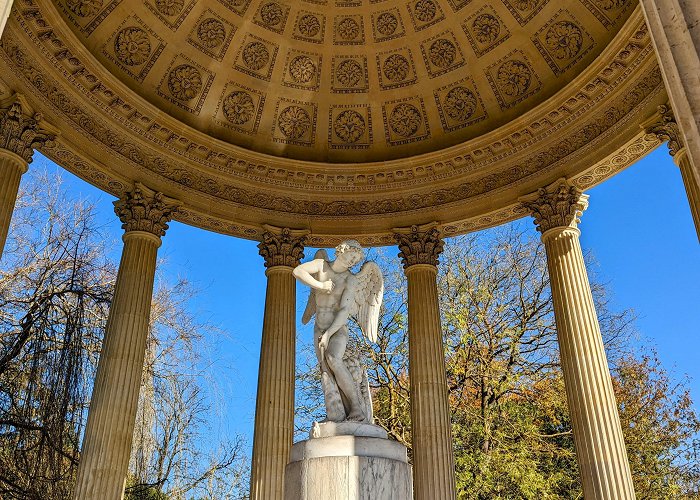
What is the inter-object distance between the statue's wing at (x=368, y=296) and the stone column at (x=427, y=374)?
1043cm

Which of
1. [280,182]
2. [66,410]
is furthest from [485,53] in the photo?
[66,410]

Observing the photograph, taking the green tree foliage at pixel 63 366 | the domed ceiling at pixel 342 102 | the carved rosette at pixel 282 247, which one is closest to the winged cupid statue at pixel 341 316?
the green tree foliage at pixel 63 366

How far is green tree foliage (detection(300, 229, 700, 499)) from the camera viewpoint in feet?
106

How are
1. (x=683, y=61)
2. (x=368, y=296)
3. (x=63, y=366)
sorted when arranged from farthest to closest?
1. (x=63, y=366)
2. (x=368, y=296)
3. (x=683, y=61)

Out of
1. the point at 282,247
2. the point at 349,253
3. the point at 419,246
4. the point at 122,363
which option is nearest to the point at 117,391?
the point at 122,363

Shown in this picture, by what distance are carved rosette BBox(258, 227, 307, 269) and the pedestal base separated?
1562 centimetres

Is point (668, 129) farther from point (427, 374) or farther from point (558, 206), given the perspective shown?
point (427, 374)

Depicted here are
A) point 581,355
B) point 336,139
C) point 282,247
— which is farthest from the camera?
point 336,139

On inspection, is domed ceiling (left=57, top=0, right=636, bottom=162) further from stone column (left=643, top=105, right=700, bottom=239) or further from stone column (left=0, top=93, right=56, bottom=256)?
stone column (left=643, top=105, right=700, bottom=239)

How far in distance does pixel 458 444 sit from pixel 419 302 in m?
9.97

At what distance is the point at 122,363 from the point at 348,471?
1284 centimetres

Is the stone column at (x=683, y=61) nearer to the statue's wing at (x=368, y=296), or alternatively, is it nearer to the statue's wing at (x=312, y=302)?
the statue's wing at (x=368, y=296)

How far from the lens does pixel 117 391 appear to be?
74.4 ft

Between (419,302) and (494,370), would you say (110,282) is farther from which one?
(494,370)
